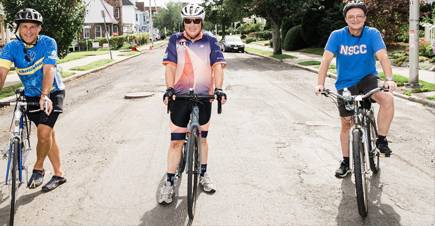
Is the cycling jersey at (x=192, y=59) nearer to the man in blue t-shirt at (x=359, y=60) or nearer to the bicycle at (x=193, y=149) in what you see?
the bicycle at (x=193, y=149)

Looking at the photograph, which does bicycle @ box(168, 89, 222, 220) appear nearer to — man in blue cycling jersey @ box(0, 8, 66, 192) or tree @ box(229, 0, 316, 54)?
man in blue cycling jersey @ box(0, 8, 66, 192)

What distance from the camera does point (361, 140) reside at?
4918mm

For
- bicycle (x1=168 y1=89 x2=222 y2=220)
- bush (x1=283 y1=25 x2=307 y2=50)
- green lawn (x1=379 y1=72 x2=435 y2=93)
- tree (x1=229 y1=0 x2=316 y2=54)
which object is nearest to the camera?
bicycle (x1=168 y1=89 x2=222 y2=220)

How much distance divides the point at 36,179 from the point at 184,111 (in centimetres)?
212

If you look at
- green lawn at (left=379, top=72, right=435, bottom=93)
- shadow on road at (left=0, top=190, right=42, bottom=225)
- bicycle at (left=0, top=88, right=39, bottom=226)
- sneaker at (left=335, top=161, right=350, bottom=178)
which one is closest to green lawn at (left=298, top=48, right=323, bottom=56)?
green lawn at (left=379, top=72, right=435, bottom=93)

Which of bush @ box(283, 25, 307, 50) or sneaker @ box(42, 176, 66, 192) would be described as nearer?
sneaker @ box(42, 176, 66, 192)

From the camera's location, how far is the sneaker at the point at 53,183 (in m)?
5.66

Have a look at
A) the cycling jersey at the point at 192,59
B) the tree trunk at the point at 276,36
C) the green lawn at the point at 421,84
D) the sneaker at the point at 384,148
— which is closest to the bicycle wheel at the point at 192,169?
the cycling jersey at the point at 192,59

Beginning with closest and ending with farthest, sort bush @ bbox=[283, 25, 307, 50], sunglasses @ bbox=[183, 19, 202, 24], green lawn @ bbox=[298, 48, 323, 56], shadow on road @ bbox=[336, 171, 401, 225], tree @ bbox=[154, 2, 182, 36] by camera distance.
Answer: shadow on road @ bbox=[336, 171, 401, 225] → sunglasses @ bbox=[183, 19, 202, 24] → green lawn @ bbox=[298, 48, 323, 56] → bush @ bbox=[283, 25, 307, 50] → tree @ bbox=[154, 2, 182, 36]

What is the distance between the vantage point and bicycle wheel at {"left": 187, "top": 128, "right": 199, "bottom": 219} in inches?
183

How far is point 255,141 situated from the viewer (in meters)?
7.93

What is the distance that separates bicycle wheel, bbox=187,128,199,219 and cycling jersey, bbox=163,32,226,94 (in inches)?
21.7

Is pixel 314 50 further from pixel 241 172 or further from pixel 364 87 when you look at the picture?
pixel 364 87

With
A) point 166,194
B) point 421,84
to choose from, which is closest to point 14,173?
point 166,194
